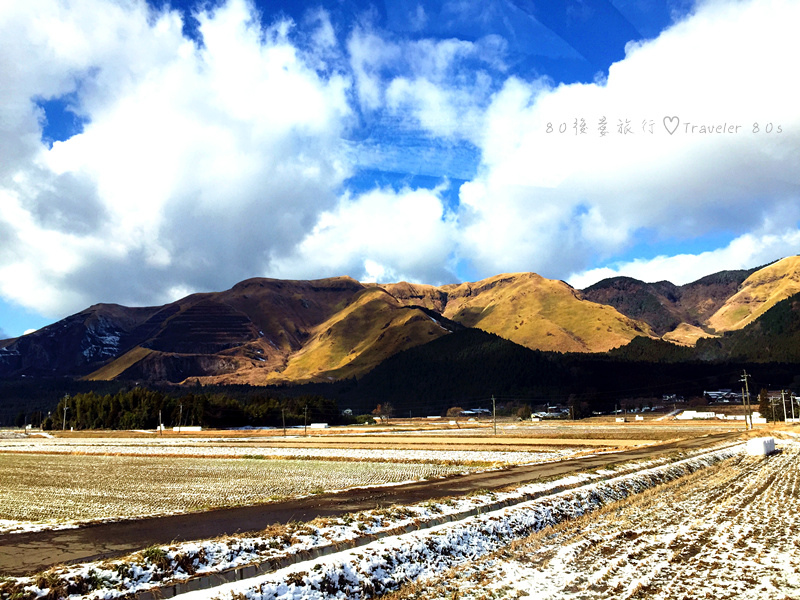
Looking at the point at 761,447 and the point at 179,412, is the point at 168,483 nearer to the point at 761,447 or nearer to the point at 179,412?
the point at 761,447

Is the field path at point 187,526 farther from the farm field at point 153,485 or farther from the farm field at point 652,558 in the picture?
the farm field at point 652,558

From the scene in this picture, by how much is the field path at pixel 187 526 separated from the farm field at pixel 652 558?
7126 mm

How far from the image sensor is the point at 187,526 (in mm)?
18250

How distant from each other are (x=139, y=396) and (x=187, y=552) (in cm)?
18482

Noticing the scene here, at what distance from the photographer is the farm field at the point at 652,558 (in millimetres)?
11586

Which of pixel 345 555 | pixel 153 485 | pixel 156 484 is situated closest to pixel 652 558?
pixel 345 555

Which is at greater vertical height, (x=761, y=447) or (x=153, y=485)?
(x=153, y=485)

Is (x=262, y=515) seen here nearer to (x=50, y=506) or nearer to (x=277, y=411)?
(x=50, y=506)

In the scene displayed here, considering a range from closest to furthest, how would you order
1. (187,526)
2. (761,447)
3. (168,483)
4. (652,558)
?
(652,558) → (187,526) → (168,483) → (761,447)

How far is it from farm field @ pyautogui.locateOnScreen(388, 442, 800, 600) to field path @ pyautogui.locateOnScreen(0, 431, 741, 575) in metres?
7.13

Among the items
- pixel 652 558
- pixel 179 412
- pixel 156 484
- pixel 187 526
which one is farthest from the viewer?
pixel 179 412

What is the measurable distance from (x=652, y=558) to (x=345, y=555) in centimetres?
804

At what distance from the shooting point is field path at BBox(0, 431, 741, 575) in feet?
46.7

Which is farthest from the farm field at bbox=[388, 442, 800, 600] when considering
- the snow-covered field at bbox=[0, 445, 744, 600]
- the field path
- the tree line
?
the tree line
